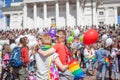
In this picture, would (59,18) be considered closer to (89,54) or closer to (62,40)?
(89,54)

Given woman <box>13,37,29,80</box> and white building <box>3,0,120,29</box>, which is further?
white building <box>3,0,120,29</box>

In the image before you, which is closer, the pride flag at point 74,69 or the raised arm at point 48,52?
the raised arm at point 48,52

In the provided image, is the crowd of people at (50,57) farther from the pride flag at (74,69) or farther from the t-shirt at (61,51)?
the pride flag at (74,69)

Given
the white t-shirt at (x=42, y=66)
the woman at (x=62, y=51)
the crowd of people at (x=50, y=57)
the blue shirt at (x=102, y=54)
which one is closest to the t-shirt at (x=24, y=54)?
the crowd of people at (x=50, y=57)

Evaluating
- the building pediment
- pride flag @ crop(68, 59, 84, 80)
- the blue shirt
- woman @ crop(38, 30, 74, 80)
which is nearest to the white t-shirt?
woman @ crop(38, 30, 74, 80)

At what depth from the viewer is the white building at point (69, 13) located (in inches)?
2377

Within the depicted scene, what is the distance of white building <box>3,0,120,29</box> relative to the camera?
60375 millimetres

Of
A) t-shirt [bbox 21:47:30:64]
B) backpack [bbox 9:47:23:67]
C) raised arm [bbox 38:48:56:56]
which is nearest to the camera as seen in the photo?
raised arm [bbox 38:48:56:56]

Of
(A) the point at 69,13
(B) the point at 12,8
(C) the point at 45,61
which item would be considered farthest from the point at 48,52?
(B) the point at 12,8

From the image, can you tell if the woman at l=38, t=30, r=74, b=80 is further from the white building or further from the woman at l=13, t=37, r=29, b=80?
the white building

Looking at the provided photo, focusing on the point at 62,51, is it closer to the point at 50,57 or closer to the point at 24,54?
the point at 50,57

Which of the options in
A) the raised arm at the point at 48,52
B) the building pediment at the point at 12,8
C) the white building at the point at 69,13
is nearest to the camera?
the raised arm at the point at 48,52

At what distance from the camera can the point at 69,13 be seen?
6138 centimetres

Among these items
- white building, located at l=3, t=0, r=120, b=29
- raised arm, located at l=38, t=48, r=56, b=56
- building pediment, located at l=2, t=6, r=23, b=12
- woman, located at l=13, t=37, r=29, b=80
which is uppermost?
building pediment, located at l=2, t=6, r=23, b=12
